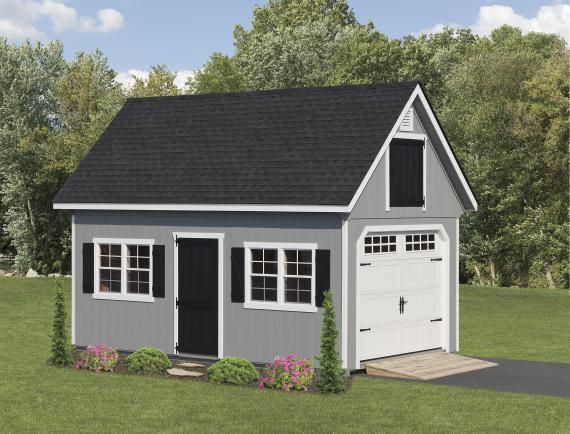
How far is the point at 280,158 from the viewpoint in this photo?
75.9 feet

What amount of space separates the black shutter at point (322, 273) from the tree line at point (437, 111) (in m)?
29.5

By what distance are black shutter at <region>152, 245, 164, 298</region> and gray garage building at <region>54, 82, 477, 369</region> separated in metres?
0.04

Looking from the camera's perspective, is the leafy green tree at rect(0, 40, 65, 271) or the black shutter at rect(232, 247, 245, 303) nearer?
the black shutter at rect(232, 247, 245, 303)

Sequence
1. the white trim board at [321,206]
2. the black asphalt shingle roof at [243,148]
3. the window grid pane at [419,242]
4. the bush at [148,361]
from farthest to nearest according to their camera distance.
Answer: the window grid pane at [419,242], the bush at [148,361], the black asphalt shingle roof at [243,148], the white trim board at [321,206]

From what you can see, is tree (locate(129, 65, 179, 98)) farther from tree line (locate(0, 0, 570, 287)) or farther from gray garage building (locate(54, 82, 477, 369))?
gray garage building (locate(54, 82, 477, 369))

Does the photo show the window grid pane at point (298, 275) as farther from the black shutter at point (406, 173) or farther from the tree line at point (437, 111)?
the tree line at point (437, 111)

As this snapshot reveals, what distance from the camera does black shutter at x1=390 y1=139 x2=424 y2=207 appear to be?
22.9 metres

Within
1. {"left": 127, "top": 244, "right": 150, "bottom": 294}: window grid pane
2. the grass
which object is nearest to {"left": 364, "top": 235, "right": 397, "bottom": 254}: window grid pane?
the grass

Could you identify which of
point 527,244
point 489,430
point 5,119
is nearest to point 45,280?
point 5,119

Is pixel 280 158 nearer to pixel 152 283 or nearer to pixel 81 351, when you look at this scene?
pixel 152 283

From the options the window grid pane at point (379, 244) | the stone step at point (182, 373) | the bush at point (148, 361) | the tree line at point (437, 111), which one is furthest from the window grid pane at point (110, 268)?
the tree line at point (437, 111)

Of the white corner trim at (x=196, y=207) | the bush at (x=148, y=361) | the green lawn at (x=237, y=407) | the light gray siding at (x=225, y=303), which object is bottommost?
the green lawn at (x=237, y=407)

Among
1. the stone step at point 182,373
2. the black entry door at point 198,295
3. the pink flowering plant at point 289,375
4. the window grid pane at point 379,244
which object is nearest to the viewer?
the pink flowering plant at point 289,375

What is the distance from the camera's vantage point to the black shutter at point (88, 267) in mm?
24859
